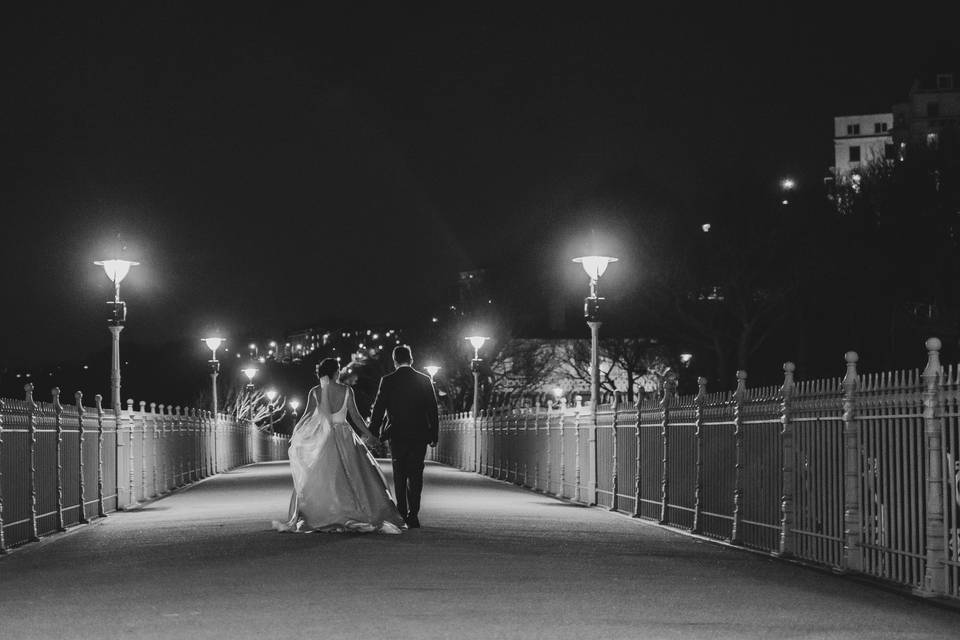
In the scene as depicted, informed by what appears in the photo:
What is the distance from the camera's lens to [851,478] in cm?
1259

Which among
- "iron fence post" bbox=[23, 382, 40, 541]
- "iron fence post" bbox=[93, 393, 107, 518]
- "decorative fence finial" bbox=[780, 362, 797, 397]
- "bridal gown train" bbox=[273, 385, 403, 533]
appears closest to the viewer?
"decorative fence finial" bbox=[780, 362, 797, 397]

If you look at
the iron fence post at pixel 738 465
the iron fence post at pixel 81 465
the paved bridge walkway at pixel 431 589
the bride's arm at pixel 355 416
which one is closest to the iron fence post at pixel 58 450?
the paved bridge walkway at pixel 431 589

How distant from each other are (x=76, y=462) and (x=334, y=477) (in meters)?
4.88

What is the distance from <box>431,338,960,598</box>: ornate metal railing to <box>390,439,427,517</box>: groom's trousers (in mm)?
3409

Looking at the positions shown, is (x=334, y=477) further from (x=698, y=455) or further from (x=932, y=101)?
(x=932, y=101)

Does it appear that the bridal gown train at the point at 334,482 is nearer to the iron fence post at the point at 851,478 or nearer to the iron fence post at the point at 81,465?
the iron fence post at the point at 81,465

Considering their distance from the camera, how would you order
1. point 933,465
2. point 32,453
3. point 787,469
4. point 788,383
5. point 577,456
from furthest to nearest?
point 577,456, point 32,453, point 788,383, point 787,469, point 933,465

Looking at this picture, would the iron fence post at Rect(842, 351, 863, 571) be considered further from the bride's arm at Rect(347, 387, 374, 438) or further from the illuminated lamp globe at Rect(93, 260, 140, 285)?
the illuminated lamp globe at Rect(93, 260, 140, 285)

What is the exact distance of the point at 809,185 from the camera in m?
58.8

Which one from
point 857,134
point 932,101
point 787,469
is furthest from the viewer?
point 857,134

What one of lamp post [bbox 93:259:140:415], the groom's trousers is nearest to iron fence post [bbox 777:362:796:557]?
the groom's trousers

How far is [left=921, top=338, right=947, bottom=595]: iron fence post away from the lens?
35.5 ft

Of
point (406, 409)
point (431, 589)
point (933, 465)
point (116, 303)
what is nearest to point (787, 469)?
point (933, 465)

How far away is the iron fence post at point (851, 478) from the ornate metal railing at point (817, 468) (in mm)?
11
